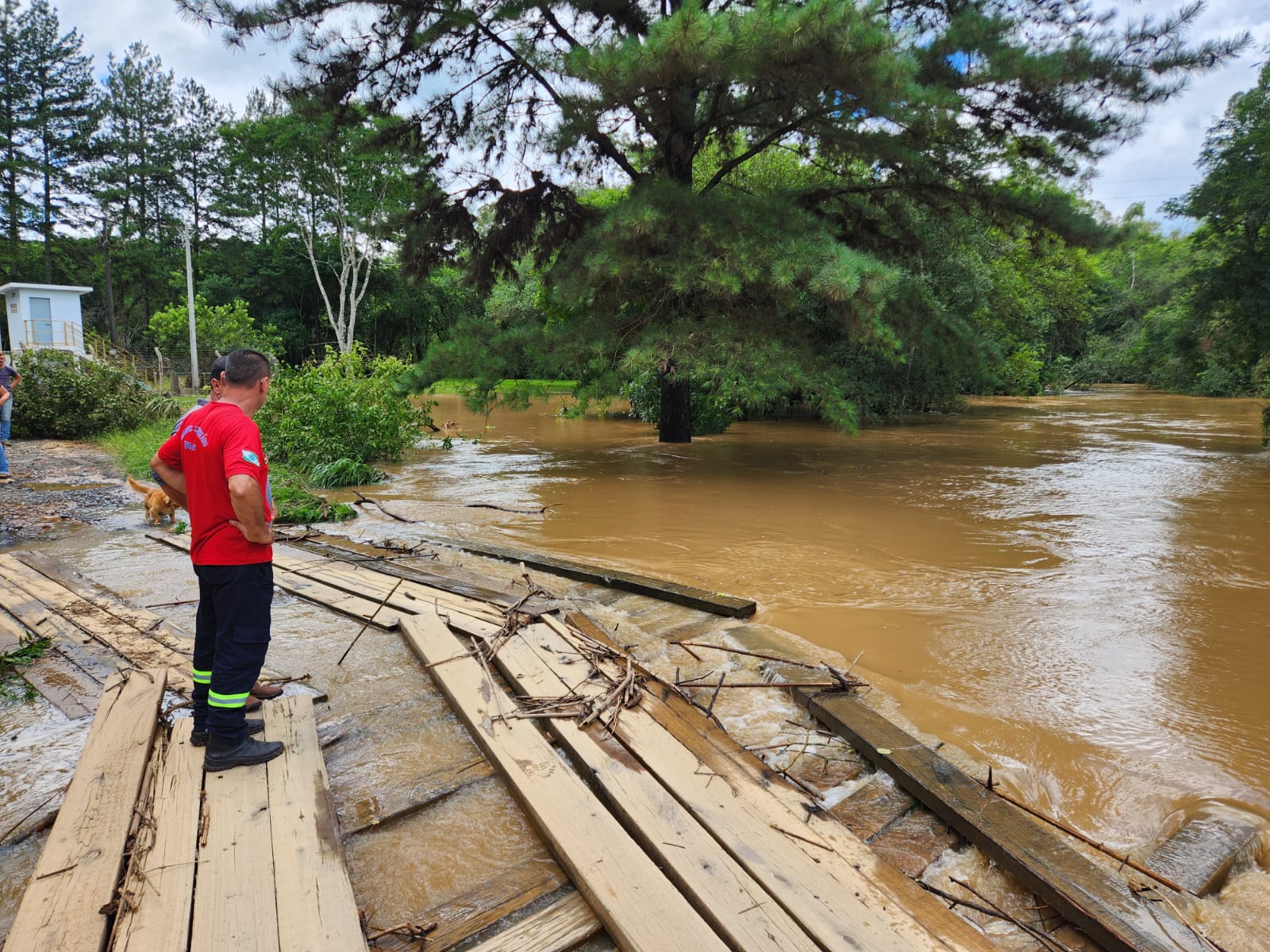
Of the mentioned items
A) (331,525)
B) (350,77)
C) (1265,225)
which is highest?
(350,77)

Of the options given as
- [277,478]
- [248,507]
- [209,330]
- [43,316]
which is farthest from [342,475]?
[209,330]

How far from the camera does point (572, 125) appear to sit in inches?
412

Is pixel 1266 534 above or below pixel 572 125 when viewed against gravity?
below

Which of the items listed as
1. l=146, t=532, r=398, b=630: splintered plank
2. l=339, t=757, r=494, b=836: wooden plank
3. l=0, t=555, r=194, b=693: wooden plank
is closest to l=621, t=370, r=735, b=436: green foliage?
l=146, t=532, r=398, b=630: splintered plank

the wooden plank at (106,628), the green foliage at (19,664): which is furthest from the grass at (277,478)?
the green foliage at (19,664)

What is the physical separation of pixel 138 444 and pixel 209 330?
67.6 feet

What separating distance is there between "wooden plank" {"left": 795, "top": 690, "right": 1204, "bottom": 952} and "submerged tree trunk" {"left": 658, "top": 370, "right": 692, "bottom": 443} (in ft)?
41.3

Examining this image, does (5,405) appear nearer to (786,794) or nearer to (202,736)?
(202,736)

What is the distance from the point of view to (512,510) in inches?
366

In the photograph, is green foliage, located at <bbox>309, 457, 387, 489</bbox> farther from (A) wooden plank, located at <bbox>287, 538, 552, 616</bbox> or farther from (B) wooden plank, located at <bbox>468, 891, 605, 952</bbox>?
(B) wooden plank, located at <bbox>468, 891, 605, 952</bbox>

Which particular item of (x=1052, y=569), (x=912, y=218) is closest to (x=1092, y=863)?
(x=1052, y=569)

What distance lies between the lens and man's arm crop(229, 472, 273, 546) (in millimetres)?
2760

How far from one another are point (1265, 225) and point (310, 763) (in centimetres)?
1695

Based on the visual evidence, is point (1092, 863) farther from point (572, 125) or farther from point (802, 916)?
point (572, 125)
